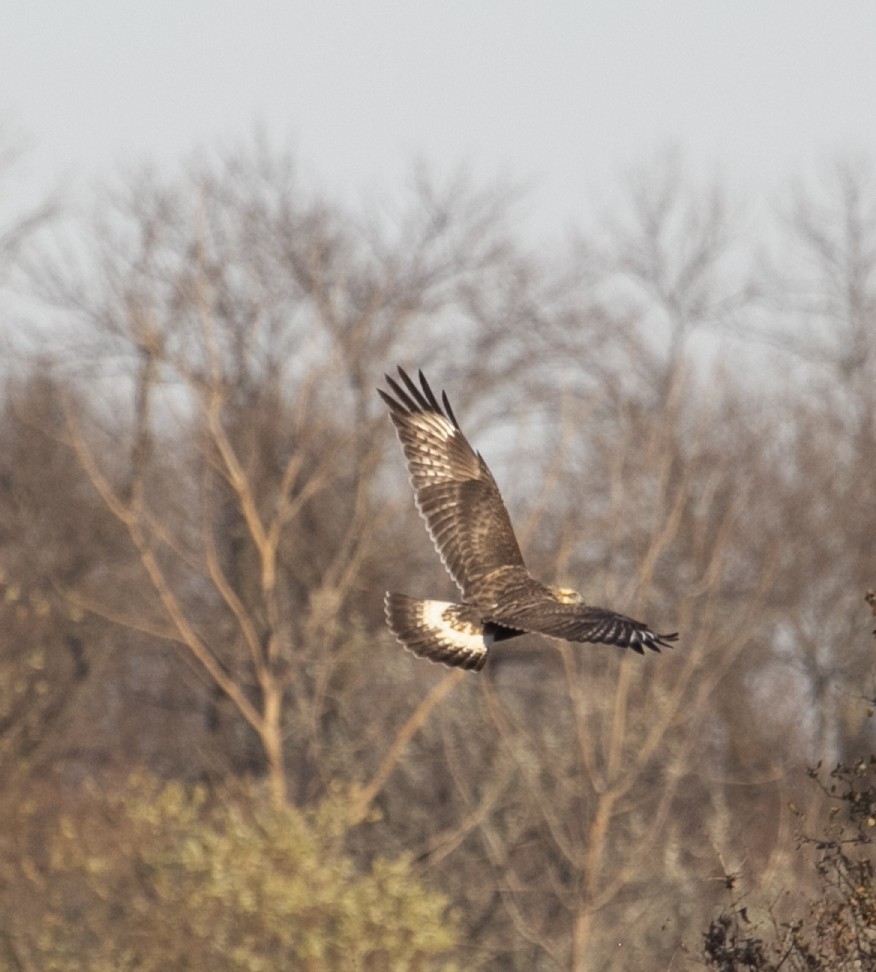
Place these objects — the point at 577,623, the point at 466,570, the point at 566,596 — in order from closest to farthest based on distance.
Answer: the point at 577,623 → the point at 566,596 → the point at 466,570

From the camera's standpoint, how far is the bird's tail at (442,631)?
1126cm

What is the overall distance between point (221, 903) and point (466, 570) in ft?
18.8

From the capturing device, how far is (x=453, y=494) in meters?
12.6

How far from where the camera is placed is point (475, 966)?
2238 centimetres

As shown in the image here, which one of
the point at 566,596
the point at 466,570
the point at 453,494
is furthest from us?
the point at 453,494

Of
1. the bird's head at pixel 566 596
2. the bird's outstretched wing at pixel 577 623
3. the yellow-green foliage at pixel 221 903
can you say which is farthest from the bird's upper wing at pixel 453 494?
the yellow-green foliage at pixel 221 903

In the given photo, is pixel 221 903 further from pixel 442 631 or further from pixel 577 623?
pixel 577 623

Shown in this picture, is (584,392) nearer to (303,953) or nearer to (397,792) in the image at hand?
(397,792)

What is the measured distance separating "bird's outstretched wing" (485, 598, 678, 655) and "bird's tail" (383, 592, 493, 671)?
6.0 inches

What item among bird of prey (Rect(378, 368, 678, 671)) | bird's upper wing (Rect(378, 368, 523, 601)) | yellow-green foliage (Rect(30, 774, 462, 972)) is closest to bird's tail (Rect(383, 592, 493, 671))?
bird of prey (Rect(378, 368, 678, 671))

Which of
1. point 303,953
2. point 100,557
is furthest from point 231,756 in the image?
point 303,953

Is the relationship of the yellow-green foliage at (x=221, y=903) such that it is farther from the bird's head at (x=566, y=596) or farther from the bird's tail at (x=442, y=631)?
the bird's head at (x=566, y=596)

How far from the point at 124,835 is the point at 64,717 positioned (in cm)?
1512

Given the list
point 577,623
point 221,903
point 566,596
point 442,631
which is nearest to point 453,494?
point 442,631
